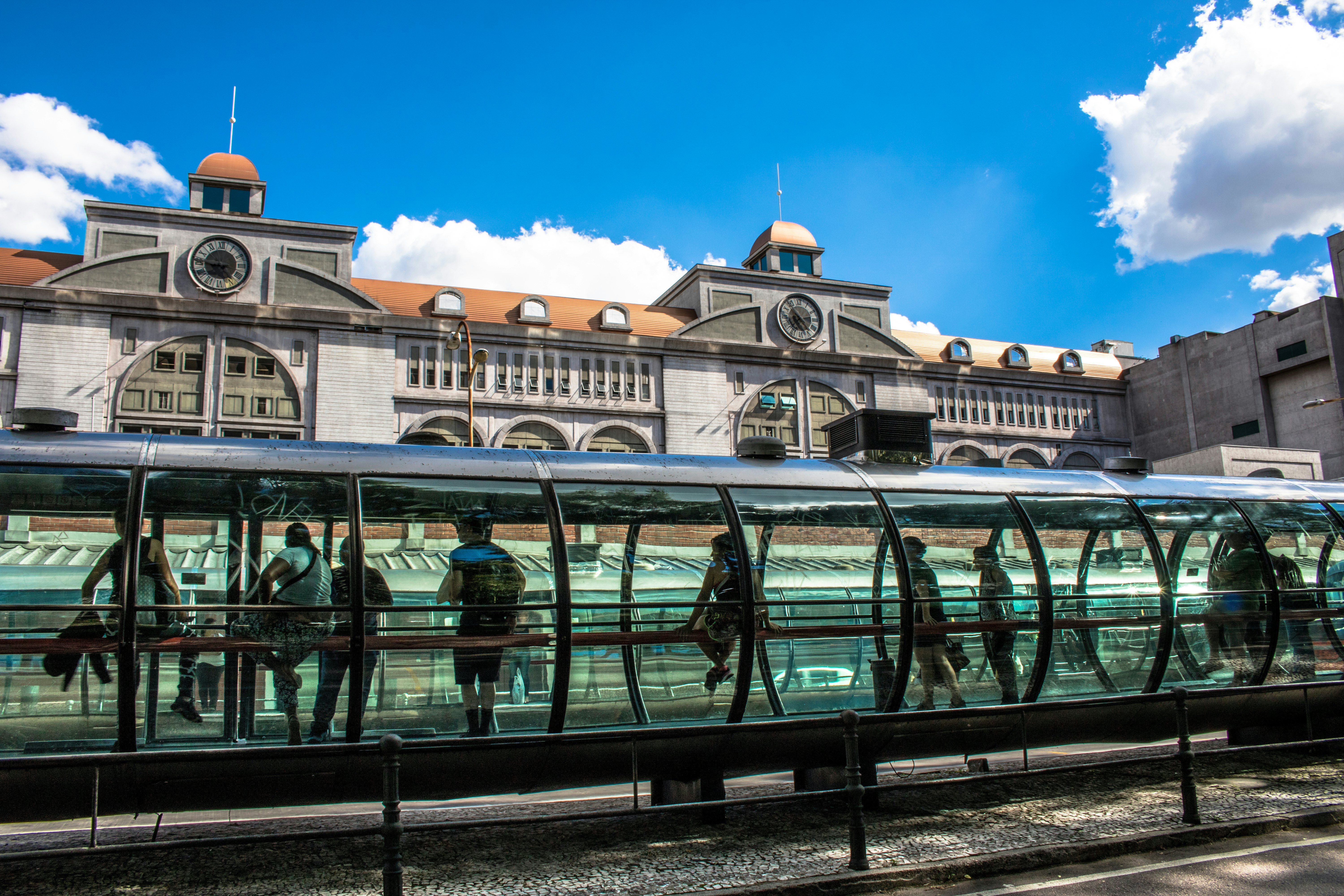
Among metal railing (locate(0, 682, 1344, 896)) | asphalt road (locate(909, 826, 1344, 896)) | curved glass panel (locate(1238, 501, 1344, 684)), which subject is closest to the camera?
metal railing (locate(0, 682, 1344, 896))

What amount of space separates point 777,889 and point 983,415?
190 ft

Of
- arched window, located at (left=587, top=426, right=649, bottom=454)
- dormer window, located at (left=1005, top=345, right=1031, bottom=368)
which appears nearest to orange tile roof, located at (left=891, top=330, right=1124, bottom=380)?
dormer window, located at (left=1005, top=345, right=1031, bottom=368)

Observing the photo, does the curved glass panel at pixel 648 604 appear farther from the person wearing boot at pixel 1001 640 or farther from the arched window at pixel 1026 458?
the arched window at pixel 1026 458

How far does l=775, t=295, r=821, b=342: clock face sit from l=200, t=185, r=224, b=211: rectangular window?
31.5 meters

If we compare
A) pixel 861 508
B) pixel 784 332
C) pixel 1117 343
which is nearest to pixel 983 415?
pixel 784 332

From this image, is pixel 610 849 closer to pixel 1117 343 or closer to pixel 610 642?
pixel 610 642

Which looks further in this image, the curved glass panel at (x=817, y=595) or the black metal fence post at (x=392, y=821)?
the curved glass panel at (x=817, y=595)

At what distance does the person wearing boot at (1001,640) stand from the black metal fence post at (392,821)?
5.07 m

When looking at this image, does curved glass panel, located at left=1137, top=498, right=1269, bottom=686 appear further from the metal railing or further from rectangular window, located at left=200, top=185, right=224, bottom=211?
rectangular window, located at left=200, top=185, right=224, bottom=211

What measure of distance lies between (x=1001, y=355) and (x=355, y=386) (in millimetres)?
44356

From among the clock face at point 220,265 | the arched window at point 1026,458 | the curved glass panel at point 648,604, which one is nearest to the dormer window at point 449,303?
the clock face at point 220,265

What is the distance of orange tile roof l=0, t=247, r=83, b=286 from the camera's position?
41.8m

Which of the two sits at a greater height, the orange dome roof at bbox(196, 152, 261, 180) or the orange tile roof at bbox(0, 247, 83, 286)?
the orange dome roof at bbox(196, 152, 261, 180)

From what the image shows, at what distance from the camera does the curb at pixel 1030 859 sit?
5.54 m
